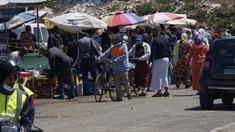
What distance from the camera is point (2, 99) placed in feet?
23.1

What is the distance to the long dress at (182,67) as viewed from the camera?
71.5ft

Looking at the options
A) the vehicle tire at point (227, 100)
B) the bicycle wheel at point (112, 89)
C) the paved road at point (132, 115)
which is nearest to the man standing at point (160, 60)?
the paved road at point (132, 115)

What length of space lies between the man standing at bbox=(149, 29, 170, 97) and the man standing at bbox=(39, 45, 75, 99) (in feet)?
7.76

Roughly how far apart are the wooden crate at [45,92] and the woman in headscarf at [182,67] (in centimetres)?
496

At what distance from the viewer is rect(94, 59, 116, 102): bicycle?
58.7 feet

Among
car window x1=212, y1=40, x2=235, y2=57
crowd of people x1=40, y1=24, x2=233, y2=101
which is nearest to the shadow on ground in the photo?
car window x1=212, y1=40, x2=235, y2=57

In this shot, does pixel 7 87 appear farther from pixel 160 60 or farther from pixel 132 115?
pixel 160 60

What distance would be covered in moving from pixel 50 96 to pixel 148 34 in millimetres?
4909

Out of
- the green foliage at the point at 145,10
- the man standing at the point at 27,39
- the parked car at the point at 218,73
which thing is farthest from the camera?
the green foliage at the point at 145,10

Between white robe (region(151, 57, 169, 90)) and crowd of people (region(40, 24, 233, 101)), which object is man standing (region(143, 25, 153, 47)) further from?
white robe (region(151, 57, 169, 90))

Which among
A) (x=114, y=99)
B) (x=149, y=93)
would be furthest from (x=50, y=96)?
(x=149, y=93)

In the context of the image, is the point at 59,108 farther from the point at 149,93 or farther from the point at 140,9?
the point at 140,9

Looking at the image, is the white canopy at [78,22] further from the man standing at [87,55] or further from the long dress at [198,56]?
the long dress at [198,56]

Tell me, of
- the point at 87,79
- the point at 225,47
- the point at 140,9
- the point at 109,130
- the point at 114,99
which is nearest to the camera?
the point at 109,130
